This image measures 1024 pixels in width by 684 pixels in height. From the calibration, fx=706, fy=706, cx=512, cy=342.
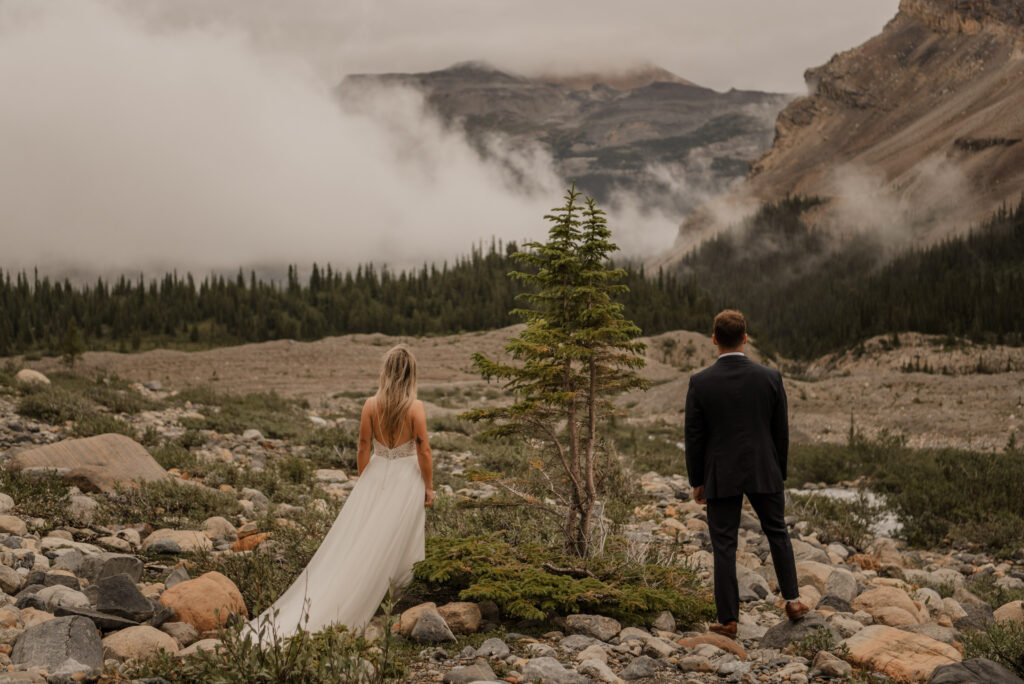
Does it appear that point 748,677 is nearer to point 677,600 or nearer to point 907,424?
point 677,600

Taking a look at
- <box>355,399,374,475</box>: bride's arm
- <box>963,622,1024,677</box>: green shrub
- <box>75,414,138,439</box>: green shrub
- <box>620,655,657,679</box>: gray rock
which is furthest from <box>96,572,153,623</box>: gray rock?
<box>75,414,138,439</box>: green shrub

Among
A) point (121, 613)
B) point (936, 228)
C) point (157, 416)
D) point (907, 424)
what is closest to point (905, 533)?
point (121, 613)

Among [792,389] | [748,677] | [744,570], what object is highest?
[748,677]

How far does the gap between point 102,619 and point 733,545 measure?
16.2ft

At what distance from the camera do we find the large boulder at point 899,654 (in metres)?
4.82

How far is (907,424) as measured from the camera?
103 ft

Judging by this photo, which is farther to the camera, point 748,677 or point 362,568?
point 362,568

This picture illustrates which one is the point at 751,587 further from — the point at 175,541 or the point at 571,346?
the point at 175,541

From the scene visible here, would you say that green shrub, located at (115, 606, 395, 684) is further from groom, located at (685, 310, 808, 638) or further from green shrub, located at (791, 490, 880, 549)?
green shrub, located at (791, 490, 880, 549)

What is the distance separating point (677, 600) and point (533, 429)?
2.17 meters

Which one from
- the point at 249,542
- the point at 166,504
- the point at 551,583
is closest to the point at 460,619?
the point at 551,583

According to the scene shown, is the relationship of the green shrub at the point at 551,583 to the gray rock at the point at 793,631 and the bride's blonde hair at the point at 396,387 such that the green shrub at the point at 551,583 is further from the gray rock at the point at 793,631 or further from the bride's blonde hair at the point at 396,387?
the bride's blonde hair at the point at 396,387

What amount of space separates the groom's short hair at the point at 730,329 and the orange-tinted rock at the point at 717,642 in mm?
2353

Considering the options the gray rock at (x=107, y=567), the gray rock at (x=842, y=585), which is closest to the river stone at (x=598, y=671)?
the gray rock at (x=842, y=585)
